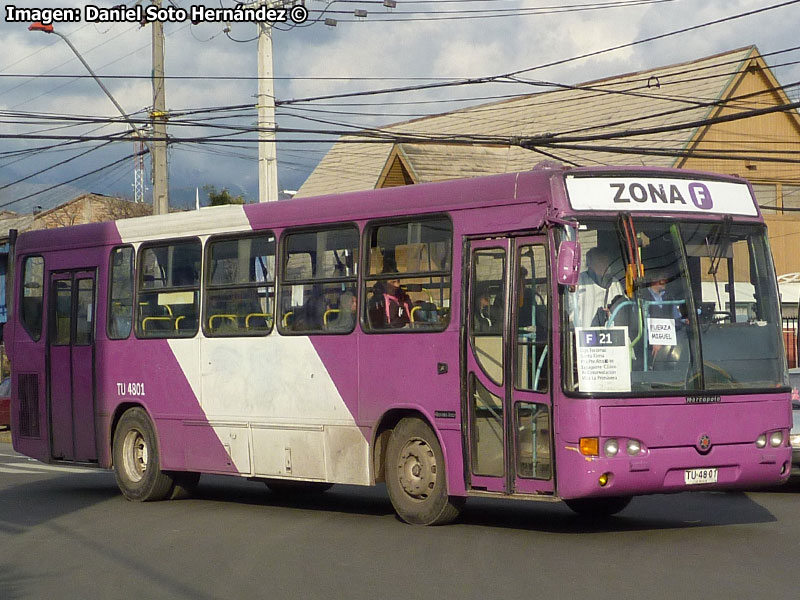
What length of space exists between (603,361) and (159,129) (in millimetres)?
17113

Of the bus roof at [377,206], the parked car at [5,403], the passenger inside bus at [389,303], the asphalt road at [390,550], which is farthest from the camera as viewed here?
the parked car at [5,403]

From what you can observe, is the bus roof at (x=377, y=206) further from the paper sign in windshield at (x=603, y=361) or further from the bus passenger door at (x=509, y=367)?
the paper sign in windshield at (x=603, y=361)

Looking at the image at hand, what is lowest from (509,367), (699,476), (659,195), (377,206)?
(699,476)

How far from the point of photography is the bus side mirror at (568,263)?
1034 centimetres

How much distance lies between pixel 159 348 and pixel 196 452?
4.45 feet

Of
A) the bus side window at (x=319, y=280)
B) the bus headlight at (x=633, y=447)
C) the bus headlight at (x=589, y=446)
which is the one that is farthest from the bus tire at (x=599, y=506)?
the bus side window at (x=319, y=280)

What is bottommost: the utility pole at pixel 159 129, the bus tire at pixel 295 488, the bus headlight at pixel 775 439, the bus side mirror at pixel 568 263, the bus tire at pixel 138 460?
the bus tire at pixel 295 488

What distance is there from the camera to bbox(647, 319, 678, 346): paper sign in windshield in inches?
419

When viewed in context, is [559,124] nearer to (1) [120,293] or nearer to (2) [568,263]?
(1) [120,293]

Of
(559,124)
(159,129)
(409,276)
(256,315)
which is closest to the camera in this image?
(409,276)

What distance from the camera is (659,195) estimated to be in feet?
36.5

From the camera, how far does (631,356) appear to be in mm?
10516

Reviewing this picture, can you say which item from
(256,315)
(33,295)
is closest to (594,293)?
(256,315)

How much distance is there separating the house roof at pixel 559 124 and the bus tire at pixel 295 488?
15580 mm
